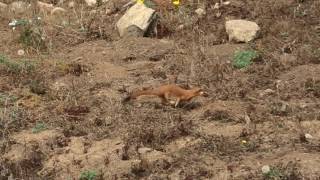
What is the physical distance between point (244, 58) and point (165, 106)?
1.09 m

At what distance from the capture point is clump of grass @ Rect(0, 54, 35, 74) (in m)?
6.17

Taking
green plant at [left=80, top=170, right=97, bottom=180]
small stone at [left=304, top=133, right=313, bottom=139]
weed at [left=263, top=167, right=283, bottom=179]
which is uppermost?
small stone at [left=304, top=133, right=313, bottom=139]

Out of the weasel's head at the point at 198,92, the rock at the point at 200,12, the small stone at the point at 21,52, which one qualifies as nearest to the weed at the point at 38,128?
the weasel's head at the point at 198,92

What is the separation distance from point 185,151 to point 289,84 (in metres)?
1.34

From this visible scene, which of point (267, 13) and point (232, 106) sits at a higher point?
point (267, 13)

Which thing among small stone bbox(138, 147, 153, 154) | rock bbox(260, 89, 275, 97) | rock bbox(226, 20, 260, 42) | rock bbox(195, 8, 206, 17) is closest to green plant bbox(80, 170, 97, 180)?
small stone bbox(138, 147, 153, 154)

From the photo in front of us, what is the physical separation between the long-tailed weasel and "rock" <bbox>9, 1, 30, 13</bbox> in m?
2.87

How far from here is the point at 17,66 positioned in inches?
244

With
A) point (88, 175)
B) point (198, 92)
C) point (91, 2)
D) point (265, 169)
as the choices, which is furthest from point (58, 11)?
point (265, 169)

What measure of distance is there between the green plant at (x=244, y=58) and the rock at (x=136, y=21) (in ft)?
3.91

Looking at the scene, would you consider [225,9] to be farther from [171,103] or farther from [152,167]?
[152,167]

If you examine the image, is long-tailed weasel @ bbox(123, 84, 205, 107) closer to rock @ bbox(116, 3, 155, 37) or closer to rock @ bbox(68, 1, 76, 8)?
rock @ bbox(116, 3, 155, 37)

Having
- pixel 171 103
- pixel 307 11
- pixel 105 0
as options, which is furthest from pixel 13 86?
pixel 307 11

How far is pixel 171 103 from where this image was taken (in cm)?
544
